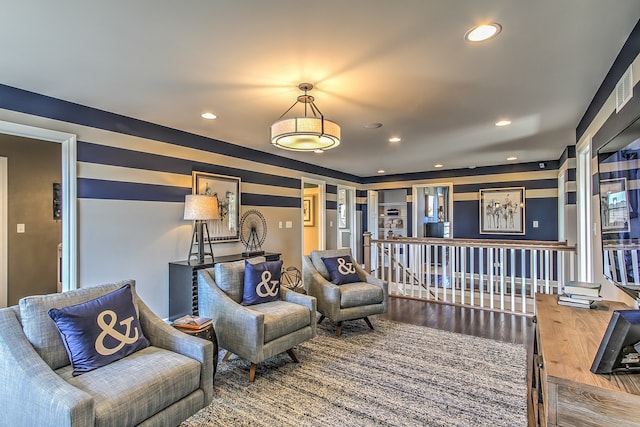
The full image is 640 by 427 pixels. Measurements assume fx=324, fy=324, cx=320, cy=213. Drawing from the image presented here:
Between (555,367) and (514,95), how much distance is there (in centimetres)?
255

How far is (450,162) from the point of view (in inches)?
258

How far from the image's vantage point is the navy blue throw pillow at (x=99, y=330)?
1.73m

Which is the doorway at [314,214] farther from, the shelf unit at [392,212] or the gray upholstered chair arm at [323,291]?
the gray upholstered chair arm at [323,291]

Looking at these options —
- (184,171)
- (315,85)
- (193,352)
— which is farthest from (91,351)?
(184,171)

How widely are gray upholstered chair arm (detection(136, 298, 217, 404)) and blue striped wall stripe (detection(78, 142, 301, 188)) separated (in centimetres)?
191

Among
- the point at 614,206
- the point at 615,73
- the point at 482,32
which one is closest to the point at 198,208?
the point at 482,32

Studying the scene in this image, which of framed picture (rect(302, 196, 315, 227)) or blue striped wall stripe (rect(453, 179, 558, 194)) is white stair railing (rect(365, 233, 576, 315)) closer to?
blue striped wall stripe (rect(453, 179, 558, 194))

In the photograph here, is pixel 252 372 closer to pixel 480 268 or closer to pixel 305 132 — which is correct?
pixel 305 132

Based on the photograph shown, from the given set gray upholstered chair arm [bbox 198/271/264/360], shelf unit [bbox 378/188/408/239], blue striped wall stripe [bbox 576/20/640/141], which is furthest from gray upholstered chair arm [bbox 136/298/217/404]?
shelf unit [bbox 378/188/408/239]

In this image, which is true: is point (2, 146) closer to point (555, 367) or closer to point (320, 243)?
point (320, 243)

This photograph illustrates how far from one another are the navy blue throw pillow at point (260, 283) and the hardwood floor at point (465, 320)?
1764 millimetres

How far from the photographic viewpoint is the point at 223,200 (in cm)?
464

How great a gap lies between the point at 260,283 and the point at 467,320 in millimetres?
2710

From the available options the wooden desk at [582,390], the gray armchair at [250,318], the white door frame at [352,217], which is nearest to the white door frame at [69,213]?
the gray armchair at [250,318]
